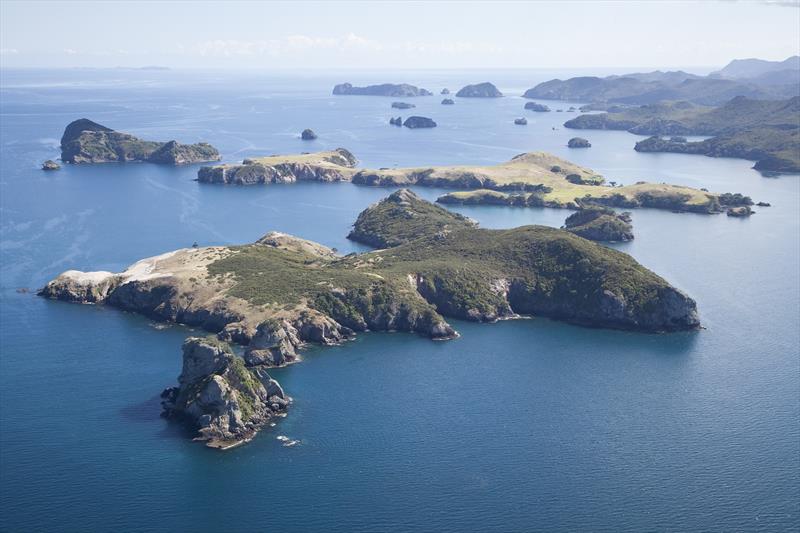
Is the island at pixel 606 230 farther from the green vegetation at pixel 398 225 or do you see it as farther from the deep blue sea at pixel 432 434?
the deep blue sea at pixel 432 434

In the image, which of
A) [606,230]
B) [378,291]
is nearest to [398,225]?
[606,230]

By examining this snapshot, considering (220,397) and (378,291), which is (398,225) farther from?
(220,397)

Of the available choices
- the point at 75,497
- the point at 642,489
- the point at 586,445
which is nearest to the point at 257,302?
the point at 75,497

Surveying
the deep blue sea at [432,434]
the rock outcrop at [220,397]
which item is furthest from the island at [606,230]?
the rock outcrop at [220,397]

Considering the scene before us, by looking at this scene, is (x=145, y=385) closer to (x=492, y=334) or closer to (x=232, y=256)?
(x=232, y=256)

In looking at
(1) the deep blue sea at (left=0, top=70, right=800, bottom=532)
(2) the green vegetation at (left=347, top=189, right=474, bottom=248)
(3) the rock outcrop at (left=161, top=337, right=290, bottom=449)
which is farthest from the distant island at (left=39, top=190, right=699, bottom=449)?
(2) the green vegetation at (left=347, top=189, right=474, bottom=248)
